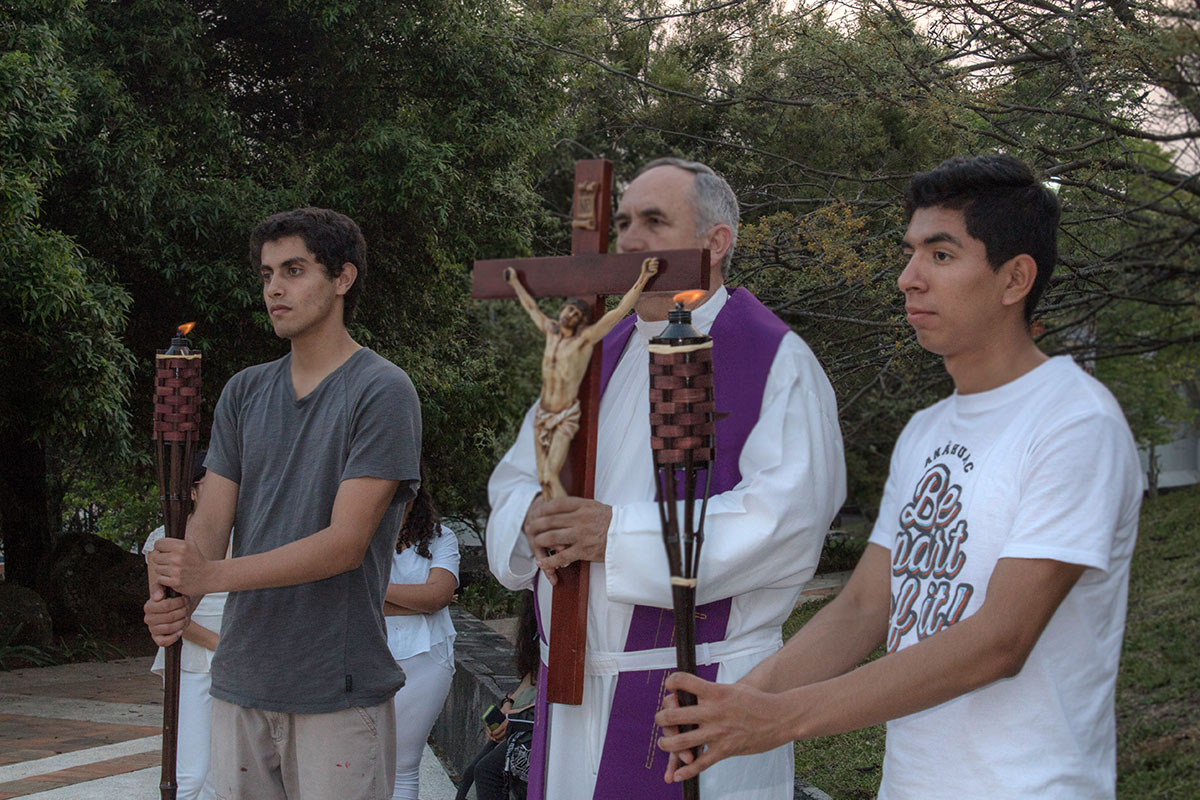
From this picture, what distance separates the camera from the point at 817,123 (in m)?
6.06

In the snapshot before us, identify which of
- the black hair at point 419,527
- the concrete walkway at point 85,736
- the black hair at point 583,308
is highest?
the black hair at point 583,308

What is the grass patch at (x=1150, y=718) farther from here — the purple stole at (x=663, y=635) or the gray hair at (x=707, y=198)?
Answer: the gray hair at (x=707, y=198)

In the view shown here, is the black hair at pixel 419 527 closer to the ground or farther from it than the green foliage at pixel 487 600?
farther from it

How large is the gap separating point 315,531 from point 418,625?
189cm

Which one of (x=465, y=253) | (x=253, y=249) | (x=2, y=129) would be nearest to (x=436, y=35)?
(x=465, y=253)

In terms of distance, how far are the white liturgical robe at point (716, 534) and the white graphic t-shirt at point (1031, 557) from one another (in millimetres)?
325

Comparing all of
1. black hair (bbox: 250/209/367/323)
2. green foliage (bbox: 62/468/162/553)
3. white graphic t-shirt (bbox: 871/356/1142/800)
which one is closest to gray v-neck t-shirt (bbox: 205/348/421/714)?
black hair (bbox: 250/209/367/323)

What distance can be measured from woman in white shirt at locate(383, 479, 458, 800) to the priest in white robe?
2.07m

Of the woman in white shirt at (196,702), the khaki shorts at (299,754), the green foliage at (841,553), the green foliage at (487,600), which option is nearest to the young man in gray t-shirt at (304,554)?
the khaki shorts at (299,754)

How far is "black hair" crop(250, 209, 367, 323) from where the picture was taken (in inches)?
121

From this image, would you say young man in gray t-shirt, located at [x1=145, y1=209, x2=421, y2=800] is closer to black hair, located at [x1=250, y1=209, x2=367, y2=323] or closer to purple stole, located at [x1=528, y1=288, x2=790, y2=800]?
black hair, located at [x1=250, y1=209, x2=367, y2=323]

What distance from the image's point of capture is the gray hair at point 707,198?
2520 millimetres

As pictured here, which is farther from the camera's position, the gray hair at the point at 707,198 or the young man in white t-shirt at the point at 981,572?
the gray hair at the point at 707,198

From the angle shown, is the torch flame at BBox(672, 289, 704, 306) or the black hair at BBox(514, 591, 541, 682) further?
the black hair at BBox(514, 591, 541, 682)
